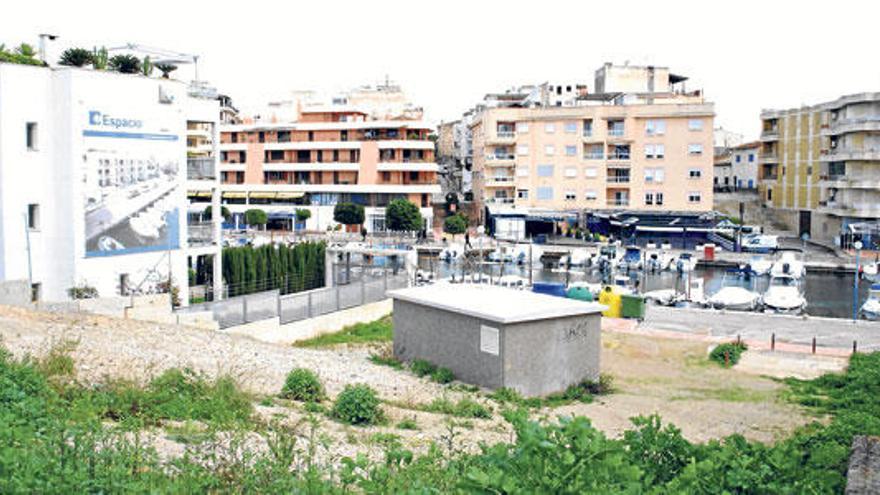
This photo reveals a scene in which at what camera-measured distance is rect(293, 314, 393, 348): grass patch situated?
993 inches

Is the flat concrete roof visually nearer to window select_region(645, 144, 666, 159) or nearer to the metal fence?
the metal fence

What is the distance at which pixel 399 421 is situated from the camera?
14375mm

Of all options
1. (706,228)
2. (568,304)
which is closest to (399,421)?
(568,304)

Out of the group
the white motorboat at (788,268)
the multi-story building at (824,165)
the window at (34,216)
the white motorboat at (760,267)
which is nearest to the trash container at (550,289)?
the window at (34,216)

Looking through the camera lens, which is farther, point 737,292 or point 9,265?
point 737,292

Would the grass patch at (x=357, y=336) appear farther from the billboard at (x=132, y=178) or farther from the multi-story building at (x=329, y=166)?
the multi-story building at (x=329, y=166)

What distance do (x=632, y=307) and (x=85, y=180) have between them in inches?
764

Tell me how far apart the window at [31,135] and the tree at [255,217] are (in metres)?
43.1

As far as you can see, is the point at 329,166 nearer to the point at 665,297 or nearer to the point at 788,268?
the point at 788,268

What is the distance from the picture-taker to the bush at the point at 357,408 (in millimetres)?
13836

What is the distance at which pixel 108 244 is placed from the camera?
27281 millimetres

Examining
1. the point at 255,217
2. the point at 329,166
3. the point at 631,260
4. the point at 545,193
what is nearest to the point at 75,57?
the point at 631,260

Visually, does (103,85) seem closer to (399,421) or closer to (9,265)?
(9,265)

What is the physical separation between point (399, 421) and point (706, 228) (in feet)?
186
